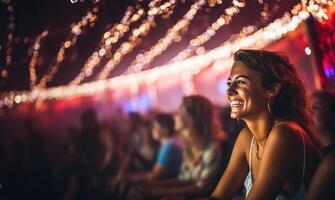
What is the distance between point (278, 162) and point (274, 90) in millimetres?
574

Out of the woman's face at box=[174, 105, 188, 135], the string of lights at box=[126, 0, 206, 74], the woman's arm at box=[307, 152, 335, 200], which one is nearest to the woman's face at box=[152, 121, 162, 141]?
the woman's face at box=[174, 105, 188, 135]

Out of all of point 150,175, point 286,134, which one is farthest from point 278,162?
point 150,175

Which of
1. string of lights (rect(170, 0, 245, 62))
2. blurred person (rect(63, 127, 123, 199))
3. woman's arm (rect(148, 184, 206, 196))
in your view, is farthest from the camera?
blurred person (rect(63, 127, 123, 199))

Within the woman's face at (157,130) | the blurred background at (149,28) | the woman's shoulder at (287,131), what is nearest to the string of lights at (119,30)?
the blurred background at (149,28)

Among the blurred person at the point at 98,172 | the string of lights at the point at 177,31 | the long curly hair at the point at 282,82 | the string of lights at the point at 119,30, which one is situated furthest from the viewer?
the blurred person at the point at 98,172

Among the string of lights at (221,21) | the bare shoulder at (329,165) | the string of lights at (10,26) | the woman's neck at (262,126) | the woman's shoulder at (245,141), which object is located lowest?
the bare shoulder at (329,165)

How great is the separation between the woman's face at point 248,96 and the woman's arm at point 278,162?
33 cm

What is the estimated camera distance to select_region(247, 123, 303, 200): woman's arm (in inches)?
103

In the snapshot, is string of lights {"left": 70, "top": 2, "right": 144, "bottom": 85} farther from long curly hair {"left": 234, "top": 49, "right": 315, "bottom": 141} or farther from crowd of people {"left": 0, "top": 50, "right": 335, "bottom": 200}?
long curly hair {"left": 234, "top": 49, "right": 315, "bottom": 141}

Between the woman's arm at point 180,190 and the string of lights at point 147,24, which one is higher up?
the string of lights at point 147,24

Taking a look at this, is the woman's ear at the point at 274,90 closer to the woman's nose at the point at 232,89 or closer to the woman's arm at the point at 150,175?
the woman's nose at the point at 232,89

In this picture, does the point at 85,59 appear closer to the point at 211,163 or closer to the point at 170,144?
the point at 170,144

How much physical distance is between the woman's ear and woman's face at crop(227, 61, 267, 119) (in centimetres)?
4

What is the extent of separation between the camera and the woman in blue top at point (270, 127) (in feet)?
8.62
